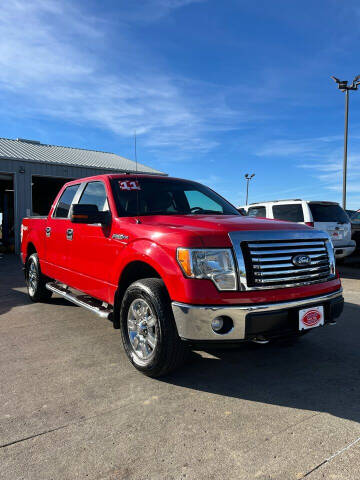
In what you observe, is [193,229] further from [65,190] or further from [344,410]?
[65,190]

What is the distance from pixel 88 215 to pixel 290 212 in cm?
689

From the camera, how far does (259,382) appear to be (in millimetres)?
3102

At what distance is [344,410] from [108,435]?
1650 millimetres

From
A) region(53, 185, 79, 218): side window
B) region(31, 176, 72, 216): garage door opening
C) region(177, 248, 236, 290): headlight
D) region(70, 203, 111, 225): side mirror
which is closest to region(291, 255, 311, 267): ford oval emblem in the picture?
region(177, 248, 236, 290): headlight

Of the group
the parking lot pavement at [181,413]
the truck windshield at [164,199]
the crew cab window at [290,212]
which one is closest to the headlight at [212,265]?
the parking lot pavement at [181,413]

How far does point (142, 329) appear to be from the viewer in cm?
325

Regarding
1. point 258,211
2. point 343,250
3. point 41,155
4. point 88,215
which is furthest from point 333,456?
point 41,155

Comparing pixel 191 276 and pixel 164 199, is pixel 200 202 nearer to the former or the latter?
pixel 164 199

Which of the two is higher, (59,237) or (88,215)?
(88,215)

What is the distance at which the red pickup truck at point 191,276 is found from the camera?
275 cm

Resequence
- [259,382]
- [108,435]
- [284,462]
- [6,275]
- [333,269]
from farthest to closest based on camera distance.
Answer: [6,275]
[333,269]
[259,382]
[108,435]
[284,462]

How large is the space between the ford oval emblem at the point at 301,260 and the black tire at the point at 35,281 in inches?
162

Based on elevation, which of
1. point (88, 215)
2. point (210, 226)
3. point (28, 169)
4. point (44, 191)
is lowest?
point (210, 226)

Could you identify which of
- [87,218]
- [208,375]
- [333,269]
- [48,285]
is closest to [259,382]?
[208,375]
